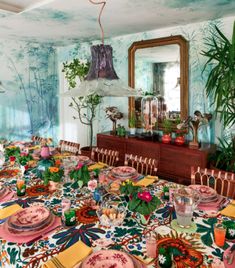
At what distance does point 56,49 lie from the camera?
5.12 metres

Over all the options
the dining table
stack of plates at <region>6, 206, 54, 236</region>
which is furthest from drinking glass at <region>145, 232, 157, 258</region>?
stack of plates at <region>6, 206, 54, 236</region>

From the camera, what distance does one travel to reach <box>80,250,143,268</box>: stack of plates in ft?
3.46

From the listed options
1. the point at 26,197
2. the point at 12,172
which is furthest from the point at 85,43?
the point at 26,197

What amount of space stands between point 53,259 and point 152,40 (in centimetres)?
333

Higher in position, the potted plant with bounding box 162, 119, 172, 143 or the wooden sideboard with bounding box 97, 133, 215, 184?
the potted plant with bounding box 162, 119, 172, 143

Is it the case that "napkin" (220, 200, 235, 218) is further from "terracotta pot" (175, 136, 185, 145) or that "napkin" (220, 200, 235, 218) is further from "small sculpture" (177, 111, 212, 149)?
"terracotta pot" (175, 136, 185, 145)

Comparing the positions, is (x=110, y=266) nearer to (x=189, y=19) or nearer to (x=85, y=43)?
(x=189, y=19)

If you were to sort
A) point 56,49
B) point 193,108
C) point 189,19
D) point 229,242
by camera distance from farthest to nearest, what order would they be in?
point 56,49 → point 193,108 → point 189,19 → point 229,242

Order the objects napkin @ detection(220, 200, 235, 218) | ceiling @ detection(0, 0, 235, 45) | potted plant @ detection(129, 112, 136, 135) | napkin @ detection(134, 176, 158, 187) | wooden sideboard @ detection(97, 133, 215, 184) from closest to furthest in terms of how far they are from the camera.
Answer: napkin @ detection(220, 200, 235, 218)
napkin @ detection(134, 176, 158, 187)
ceiling @ detection(0, 0, 235, 45)
wooden sideboard @ detection(97, 133, 215, 184)
potted plant @ detection(129, 112, 136, 135)

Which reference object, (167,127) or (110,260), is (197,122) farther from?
(110,260)

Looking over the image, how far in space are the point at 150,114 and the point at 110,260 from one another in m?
2.83

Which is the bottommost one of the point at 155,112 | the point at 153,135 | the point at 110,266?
the point at 110,266

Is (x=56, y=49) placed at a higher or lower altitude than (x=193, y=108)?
higher

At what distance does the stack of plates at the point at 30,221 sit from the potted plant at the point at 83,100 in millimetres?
2621
